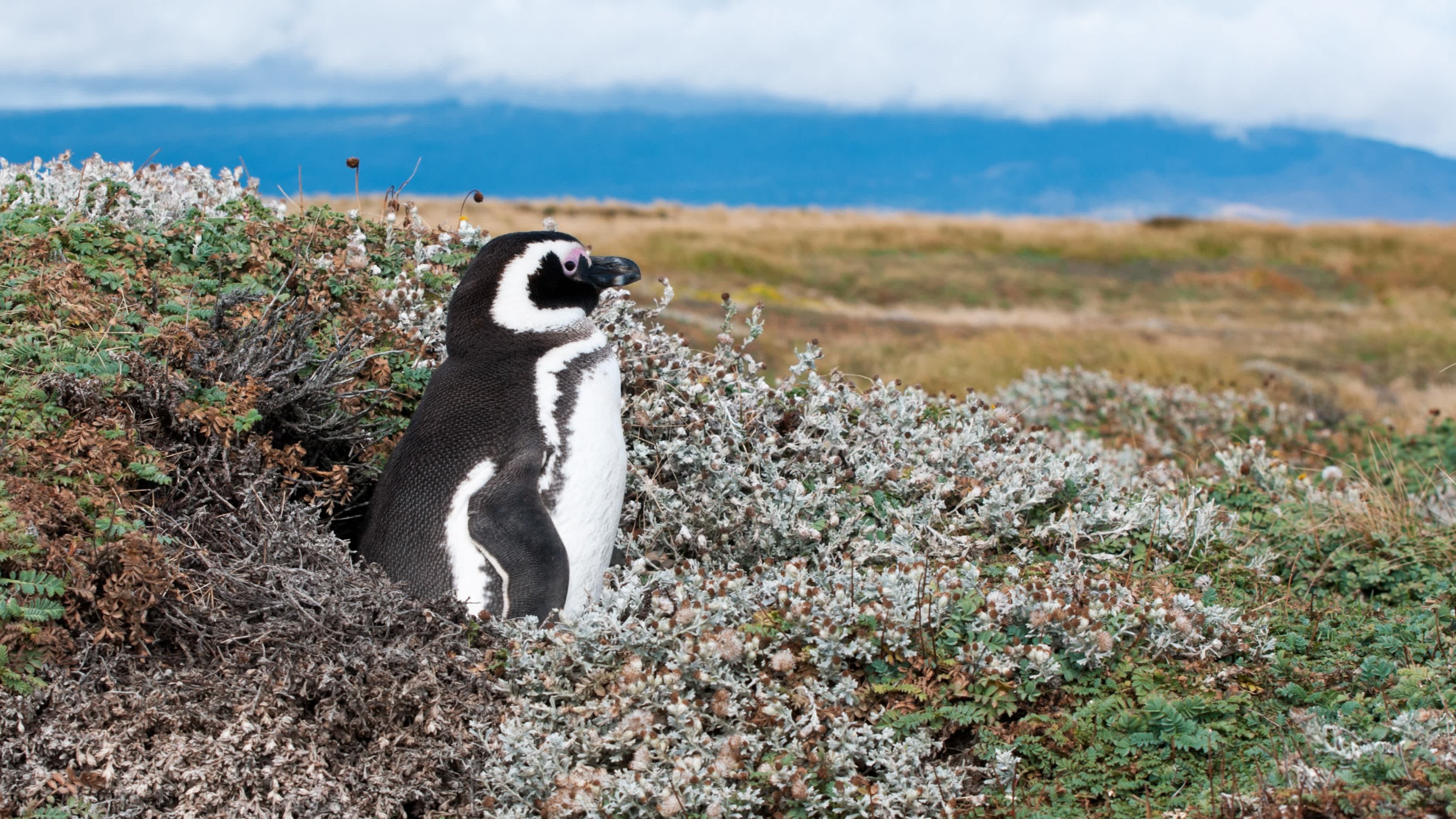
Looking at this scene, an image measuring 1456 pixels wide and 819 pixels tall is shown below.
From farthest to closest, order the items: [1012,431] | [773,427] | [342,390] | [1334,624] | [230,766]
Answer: [1012,431] < [773,427] < [342,390] < [1334,624] < [230,766]

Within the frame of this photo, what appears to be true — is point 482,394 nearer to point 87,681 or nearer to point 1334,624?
point 87,681

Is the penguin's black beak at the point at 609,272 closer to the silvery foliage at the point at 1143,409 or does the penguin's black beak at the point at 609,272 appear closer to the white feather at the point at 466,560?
the white feather at the point at 466,560

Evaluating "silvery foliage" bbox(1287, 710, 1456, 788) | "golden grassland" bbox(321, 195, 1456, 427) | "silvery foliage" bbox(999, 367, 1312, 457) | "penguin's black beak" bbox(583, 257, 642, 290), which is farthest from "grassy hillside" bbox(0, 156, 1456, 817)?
"silvery foliage" bbox(999, 367, 1312, 457)

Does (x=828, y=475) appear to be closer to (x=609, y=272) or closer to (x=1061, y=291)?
(x=609, y=272)

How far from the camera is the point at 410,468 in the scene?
475 centimetres

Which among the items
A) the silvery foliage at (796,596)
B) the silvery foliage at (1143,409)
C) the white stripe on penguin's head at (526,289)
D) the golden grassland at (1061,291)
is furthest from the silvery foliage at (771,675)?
the silvery foliage at (1143,409)

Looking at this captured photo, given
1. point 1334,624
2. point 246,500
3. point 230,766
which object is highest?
point 246,500

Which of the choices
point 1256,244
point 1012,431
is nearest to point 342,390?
point 1012,431

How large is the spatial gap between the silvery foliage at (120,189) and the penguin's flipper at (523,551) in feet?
11.7

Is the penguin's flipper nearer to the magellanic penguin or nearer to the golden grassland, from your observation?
the magellanic penguin

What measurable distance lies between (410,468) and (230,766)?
1302mm

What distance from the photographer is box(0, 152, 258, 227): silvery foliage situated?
6996 mm

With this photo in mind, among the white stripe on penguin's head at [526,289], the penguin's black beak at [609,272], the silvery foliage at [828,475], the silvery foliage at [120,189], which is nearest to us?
the white stripe on penguin's head at [526,289]

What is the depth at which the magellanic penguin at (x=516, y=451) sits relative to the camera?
4523 mm
